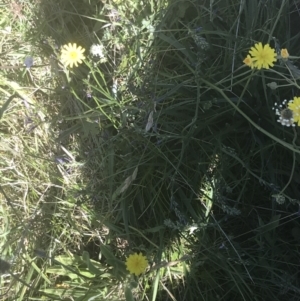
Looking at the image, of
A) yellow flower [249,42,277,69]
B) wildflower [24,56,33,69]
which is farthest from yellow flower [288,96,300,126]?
wildflower [24,56,33,69]

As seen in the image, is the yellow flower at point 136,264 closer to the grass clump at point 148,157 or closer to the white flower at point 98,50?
the grass clump at point 148,157

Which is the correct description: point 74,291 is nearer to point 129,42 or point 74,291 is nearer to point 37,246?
point 37,246

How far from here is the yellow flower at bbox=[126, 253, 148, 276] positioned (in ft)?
3.34

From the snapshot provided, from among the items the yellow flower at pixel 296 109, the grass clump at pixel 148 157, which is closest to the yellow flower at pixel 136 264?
the grass clump at pixel 148 157

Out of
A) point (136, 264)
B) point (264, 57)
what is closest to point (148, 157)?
point (136, 264)

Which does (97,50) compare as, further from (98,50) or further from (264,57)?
(264,57)

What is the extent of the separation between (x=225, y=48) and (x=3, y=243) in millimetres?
725

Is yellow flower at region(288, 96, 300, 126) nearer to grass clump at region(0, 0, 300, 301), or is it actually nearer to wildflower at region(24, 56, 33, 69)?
grass clump at region(0, 0, 300, 301)

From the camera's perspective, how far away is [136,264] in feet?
3.35

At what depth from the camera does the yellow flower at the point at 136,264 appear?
3.34ft

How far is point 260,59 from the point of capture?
0.82 metres

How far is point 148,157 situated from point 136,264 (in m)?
0.25

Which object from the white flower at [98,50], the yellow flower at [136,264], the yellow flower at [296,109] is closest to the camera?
the yellow flower at [296,109]

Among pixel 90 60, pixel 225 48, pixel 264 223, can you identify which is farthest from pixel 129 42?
pixel 264 223
